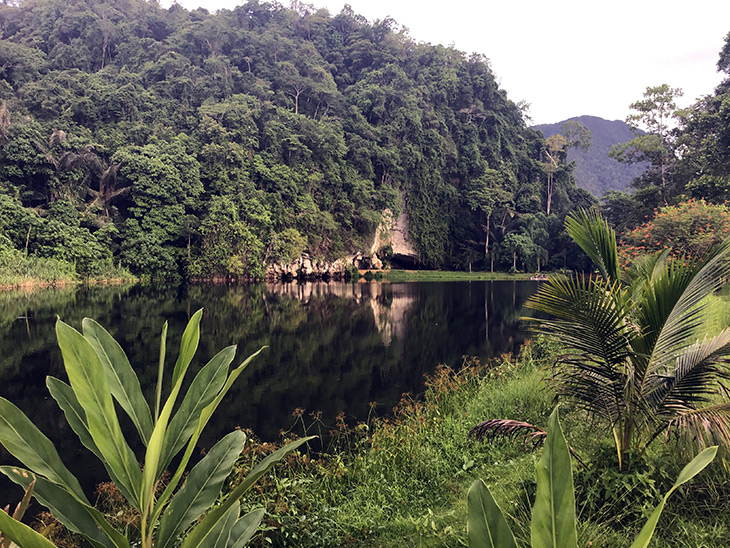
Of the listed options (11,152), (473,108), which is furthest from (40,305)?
(473,108)

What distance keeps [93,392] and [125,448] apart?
5.3 inches

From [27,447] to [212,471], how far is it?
339 mm

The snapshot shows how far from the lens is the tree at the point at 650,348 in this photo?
2383 mm

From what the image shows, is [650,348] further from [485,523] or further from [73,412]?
[73,412]

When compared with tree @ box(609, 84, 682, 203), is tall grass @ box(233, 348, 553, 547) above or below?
below

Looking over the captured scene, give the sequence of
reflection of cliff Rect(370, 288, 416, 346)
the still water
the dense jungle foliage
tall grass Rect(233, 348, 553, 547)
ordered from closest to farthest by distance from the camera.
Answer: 1. tall grass Rect(233, 348, 553, 547)
2. the still water
3. reflection of cliff Rect(370, 288, 416, 346)
4. the dense jungle foliage

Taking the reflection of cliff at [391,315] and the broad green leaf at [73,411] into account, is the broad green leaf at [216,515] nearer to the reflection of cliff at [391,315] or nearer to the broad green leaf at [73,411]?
the broad green leaf at [73,411]

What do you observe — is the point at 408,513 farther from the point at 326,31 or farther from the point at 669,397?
the point at 326,31

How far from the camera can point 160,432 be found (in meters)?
0.70

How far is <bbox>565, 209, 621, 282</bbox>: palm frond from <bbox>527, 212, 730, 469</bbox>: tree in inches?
16.3

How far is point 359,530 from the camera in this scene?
2830mm

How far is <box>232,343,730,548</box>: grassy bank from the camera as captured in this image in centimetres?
241

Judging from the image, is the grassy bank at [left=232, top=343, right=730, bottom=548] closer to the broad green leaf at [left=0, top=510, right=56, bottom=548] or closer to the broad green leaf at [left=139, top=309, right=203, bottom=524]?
the broad green leaf at [left=139, top=309, right=203, bottom=524]

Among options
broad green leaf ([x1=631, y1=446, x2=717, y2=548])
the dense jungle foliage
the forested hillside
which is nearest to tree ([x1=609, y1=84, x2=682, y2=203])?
the dense jungle foliage
